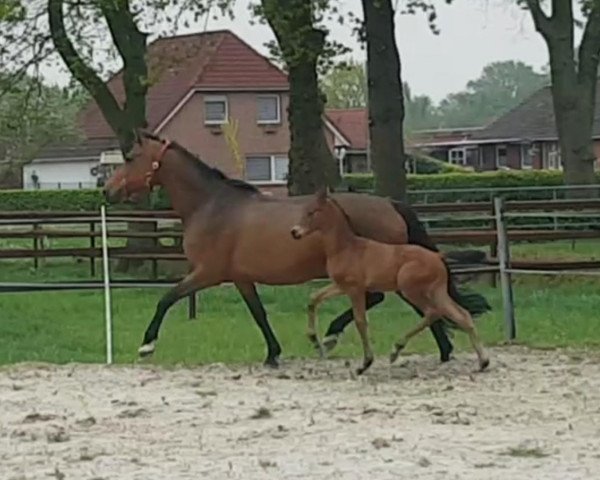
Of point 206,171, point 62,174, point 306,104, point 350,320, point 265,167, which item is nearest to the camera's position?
point 350,320

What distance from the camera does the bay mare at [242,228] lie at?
36.4ft

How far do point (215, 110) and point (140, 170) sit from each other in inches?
1721

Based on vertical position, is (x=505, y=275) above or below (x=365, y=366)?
above

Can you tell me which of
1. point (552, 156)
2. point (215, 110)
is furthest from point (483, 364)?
point (552, 156)

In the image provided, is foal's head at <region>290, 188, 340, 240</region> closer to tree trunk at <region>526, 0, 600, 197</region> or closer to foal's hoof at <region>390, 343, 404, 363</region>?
foal's hoof at <region>390, 343, 404, 363</region>

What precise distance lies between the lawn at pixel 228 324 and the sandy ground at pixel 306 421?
1354 millimetres

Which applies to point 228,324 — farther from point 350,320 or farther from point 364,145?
point 364,145

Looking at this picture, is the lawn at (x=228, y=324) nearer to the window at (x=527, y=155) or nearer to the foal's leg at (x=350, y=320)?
the foal's leg at (x=350, y=320)

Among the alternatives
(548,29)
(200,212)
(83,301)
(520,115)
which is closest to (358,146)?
(520,115)

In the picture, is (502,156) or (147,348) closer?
(147,348)

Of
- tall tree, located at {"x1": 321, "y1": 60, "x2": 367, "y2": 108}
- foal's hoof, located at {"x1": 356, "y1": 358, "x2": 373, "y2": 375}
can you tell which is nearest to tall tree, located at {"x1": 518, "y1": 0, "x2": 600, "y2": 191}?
foal's hoof, located at {"x1": 356, "y1": 358, "x2": 373, "y2": 375}

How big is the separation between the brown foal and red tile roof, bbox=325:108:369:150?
2135 inches

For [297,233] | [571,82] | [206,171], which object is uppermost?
[571,82]

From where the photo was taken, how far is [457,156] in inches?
2906
